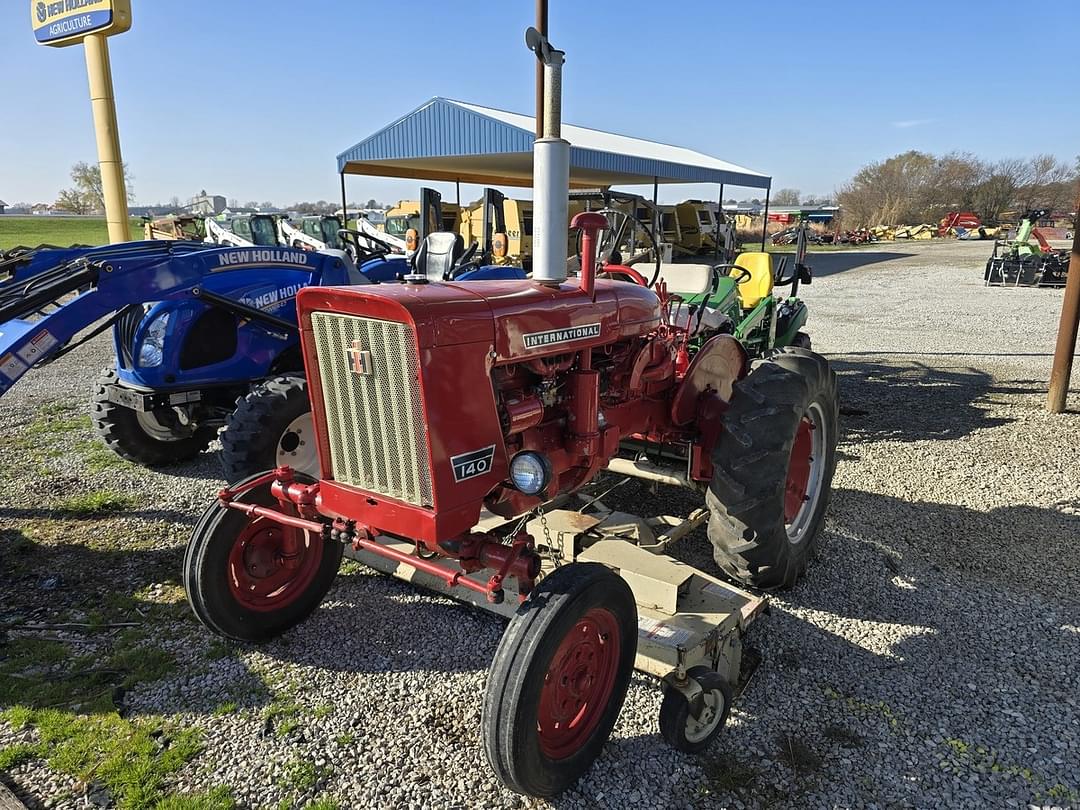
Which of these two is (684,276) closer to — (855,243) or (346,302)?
(346,302)

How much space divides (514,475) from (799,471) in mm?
2017

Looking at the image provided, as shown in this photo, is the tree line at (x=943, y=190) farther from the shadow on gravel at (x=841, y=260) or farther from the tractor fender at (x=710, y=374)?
the tractor fender at (x=710, y=374)

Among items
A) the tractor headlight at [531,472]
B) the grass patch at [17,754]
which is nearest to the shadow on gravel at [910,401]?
the tractor headlight at [531,472]

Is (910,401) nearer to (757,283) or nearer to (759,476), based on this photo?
(757,283)

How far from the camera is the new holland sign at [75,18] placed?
9367mm

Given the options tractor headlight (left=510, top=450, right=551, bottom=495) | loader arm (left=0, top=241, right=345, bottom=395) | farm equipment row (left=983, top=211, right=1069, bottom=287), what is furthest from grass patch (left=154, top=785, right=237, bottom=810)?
farm equipment row (left=983, top=211, right=1069, bottom=287)

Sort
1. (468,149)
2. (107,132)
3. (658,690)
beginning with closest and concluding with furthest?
(658,690)
(107,132)
(468,149)

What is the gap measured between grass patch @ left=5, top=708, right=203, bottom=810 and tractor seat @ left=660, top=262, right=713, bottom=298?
13.1ft

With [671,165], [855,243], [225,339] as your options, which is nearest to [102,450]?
[225,339]

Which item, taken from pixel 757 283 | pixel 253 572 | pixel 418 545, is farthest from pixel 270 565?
pixel 757 283

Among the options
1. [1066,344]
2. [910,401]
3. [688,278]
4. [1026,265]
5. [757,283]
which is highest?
[688,278]

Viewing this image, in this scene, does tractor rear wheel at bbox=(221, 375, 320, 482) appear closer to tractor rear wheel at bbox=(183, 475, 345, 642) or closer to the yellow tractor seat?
tractor rear wheel at bbox=(183, 475, 345, 642)

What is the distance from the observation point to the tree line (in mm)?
51469

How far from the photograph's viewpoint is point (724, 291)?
5660mm
